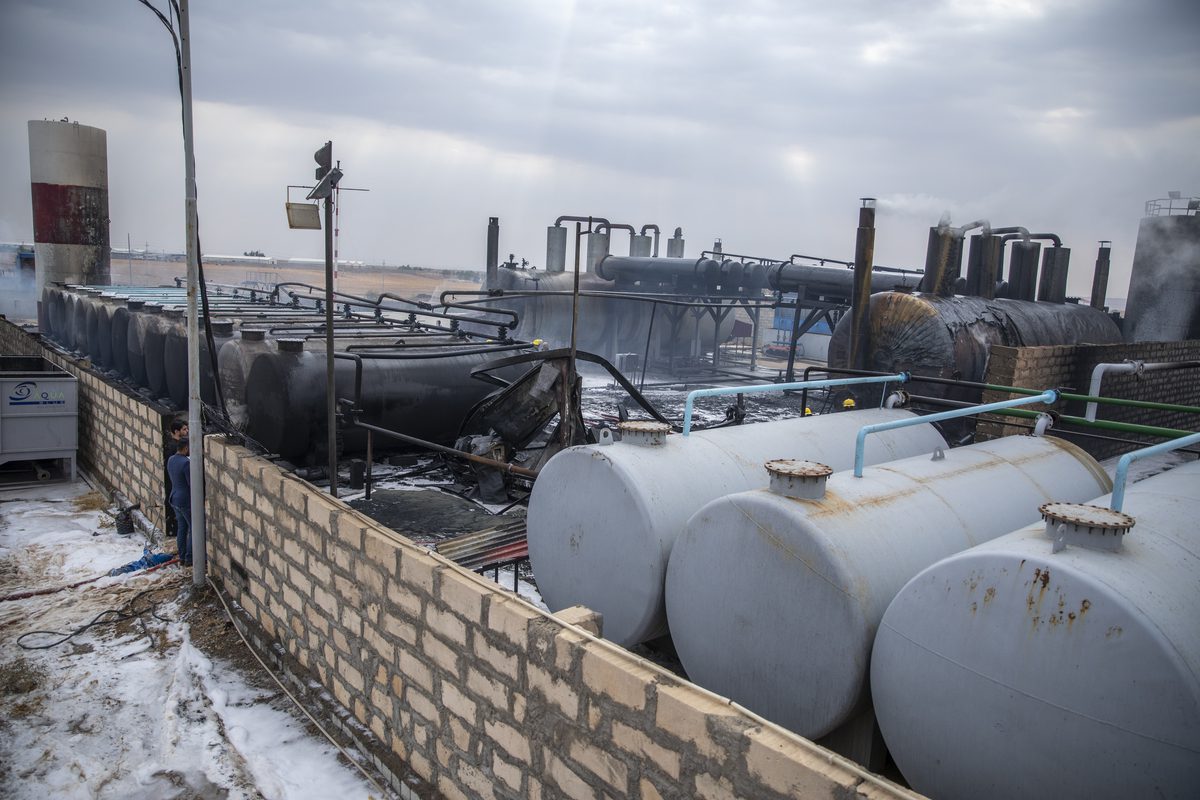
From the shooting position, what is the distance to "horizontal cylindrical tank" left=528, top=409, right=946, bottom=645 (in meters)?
4.42

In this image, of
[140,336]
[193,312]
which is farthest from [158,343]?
[193,312]

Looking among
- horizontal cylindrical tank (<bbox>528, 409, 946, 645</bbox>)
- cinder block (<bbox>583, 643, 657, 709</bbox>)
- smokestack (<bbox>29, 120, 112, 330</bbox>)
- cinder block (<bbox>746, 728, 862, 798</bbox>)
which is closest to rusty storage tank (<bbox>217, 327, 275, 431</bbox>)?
horizontal cylindrical tank (<bbox>528, 409, 946, 645</bbox>)

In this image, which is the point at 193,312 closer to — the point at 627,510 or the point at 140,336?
the point at 627,510

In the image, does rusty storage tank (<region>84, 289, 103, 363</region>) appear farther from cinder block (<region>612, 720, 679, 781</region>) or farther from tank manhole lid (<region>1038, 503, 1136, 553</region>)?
tank manhole lid (<region>1038, 503, 1136, 553</region>)

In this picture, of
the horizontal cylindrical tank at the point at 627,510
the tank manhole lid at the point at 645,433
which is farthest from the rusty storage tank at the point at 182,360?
the tank manhole lid at the point at 645,433

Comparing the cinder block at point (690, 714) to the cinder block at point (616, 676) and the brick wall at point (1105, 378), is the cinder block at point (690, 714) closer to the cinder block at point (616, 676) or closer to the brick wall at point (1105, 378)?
the cinder block at point (616, 676)

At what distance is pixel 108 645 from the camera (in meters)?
5.78

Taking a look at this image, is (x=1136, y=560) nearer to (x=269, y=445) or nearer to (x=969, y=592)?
(x=969, y=592)

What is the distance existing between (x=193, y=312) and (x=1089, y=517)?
21.2ft

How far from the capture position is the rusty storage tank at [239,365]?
9242mm

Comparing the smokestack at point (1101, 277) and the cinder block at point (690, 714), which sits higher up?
the smokestack at point (1101, 277)

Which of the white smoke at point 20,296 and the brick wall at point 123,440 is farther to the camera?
the white smoke at point 20,296

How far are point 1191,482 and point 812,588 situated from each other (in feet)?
7.41

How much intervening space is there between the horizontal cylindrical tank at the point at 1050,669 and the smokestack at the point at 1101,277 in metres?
21.2
